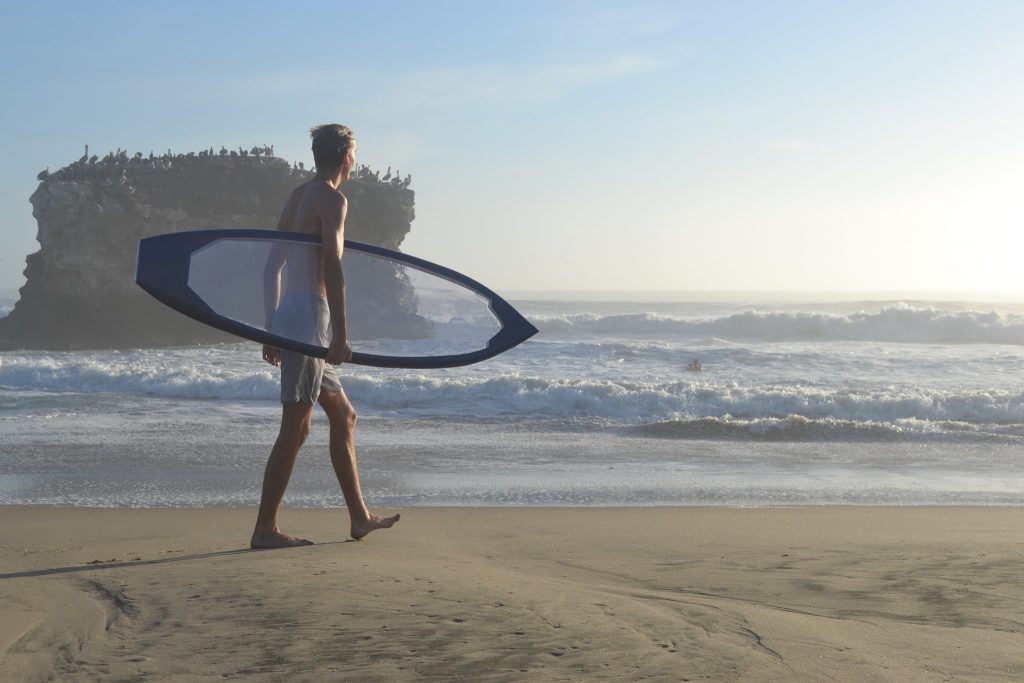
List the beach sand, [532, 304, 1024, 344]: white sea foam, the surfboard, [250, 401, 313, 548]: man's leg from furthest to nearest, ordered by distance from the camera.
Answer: [532, 304, 1024, 344]: white sea foam < [250, 401, 313, 548]: man's leg < the surfboard < the beach sand

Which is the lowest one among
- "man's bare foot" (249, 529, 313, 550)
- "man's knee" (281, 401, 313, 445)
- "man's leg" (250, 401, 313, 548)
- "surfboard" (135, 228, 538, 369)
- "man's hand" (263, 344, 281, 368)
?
"man's bare foot" (249, 529, 313, 550)

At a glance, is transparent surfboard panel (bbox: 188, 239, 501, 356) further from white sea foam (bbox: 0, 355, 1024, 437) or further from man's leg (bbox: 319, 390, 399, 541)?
white sea foam (bbox: 0, 355, 1024, 437)

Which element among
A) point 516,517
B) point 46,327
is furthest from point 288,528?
point 46,327

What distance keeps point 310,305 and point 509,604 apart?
1.62m

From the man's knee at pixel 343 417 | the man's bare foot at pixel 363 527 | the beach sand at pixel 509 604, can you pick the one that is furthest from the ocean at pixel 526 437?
the man's knee at pixel 343 417

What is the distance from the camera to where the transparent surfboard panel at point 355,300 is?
3.98 metres

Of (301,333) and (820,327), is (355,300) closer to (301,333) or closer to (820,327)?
(301,333)

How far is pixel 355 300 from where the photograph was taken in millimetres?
4641

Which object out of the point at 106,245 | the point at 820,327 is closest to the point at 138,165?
the point at 106,245

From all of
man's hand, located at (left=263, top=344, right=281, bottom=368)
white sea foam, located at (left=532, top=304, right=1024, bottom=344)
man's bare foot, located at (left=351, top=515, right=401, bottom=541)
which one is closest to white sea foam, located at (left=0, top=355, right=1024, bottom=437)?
man's bare foot, located at (left=351, top=515, right=401, bottom=541)

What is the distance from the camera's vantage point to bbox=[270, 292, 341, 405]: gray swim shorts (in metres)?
3.94

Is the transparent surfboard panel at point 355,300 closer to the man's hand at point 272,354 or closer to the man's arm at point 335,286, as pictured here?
the man's arm at point 335,286

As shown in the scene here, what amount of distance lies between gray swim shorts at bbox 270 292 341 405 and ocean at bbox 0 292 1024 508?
7.23ft

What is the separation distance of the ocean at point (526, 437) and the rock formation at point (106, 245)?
13335 millimetres
